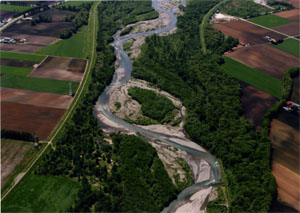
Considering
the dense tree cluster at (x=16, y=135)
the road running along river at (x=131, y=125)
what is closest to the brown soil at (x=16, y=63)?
the road running along river at (x=131, y=125)

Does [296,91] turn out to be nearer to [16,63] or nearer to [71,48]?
[71,48]

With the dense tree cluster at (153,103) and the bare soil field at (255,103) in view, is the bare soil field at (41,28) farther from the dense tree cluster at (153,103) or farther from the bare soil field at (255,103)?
the bare soil field at (255,103)

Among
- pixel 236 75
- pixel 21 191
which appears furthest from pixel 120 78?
pixel 21 191

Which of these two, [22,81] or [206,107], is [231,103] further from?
[22,81]

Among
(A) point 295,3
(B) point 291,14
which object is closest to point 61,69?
(B) point 291,14

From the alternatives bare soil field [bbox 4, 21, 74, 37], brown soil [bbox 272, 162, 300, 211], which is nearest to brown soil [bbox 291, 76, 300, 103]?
brown soil [bbox 272, 162, 300, 211]
